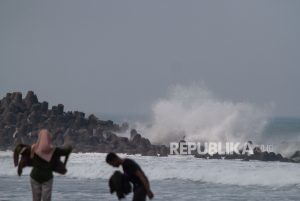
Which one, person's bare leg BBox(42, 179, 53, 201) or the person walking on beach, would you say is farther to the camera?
person's bare leg BBox(42, 179, 53, 201)

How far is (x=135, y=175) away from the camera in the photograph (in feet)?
32.3

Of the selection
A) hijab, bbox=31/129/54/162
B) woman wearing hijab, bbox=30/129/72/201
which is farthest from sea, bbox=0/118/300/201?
hijab, bbox=31/129/54/162

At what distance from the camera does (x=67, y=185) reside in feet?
67.6

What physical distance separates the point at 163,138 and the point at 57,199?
25462mm

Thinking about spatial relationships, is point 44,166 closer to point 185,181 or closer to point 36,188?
point 36,188

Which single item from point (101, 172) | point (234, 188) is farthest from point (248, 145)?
point (234, 188)

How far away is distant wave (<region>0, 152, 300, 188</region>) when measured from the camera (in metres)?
21.9

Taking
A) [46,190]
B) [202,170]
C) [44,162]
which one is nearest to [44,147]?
[44,162]

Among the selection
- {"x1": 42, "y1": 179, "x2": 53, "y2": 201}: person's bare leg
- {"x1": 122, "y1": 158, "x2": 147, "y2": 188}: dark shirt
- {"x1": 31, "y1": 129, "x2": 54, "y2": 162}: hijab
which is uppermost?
{"x1": 31, "y1": 129, "x2": 54, "y2": 162}: hijab

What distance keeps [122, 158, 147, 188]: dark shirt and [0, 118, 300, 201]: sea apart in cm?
722

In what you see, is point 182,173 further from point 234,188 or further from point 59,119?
point 59,119

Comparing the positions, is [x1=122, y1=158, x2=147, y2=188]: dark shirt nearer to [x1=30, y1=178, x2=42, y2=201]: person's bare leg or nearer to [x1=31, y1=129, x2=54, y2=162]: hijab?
[x1=31, y1=129, x2=54, y2=162]: hijab

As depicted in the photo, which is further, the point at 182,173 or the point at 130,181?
the point at 182,173

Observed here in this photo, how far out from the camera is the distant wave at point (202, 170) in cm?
2188
